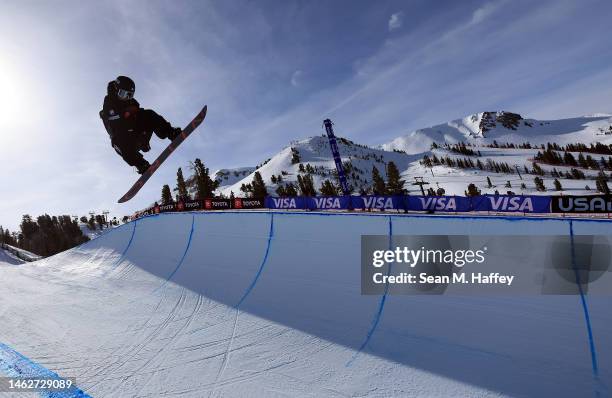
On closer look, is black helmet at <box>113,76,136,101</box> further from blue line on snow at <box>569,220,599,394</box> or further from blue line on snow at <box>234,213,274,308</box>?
blue line on snow at <box>569,220,599,394</box>

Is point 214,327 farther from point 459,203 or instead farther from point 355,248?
point 459,203

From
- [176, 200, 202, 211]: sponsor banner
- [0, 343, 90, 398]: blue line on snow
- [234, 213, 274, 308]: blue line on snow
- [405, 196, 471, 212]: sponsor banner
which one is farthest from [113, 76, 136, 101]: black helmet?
[176, 200, 202, 211]: sponsor banner

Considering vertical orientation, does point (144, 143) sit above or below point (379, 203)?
above

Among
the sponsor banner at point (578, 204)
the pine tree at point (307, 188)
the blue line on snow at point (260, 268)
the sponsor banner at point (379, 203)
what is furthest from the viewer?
the pine tree at point (307, 188)

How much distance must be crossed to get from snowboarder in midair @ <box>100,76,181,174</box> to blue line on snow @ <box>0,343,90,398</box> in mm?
9047

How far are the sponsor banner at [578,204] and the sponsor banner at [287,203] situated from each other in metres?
15.6

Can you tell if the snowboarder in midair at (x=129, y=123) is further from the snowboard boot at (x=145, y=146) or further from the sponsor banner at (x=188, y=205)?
the sponsor banner at (x=188, y=205)

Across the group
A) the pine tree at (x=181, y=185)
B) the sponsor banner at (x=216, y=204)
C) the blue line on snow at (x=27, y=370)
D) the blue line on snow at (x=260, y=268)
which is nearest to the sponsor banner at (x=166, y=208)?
the sponsor banner at (x=216, y=204)

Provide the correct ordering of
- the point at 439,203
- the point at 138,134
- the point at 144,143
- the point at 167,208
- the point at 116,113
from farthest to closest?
the point at 167,208 < the point at 439,203 < the point at 144,143 < the point at 138,134 < the point at 116,113

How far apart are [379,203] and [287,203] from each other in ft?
28.6

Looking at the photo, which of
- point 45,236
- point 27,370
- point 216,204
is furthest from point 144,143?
point 45,236

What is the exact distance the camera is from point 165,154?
1847 cm

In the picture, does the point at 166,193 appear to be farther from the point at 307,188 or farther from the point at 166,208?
the point at 166,208

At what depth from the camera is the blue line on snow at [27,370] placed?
19.1 feet
